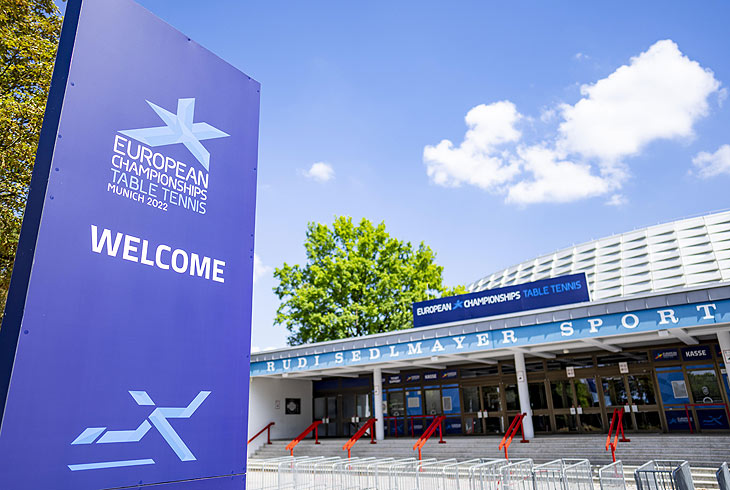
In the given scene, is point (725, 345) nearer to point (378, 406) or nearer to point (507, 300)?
point (507, 300)

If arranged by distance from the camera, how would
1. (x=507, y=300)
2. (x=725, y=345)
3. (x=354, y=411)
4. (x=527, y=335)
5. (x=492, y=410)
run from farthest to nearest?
(x=354, y=411) < (x=492, y=410) < (x=507, y=300) < (x=527, y=335) < (x=725, y=345)

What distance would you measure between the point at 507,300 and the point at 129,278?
18.2m

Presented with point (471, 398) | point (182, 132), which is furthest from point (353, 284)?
point (182, 132)

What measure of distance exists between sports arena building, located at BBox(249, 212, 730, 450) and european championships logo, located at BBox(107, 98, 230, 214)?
41.5ft

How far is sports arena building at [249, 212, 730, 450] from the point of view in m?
13.7

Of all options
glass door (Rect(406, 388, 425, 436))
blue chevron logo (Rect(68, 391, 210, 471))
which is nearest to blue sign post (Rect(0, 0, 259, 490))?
blue chevron logo (Rect(68, 391, 210, 471))

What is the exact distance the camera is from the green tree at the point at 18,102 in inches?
301

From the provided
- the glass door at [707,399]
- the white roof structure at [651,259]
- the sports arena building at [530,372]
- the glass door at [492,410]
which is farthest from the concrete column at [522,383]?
the white roof structure at [651,259]

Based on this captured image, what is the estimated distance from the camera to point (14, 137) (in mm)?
7746

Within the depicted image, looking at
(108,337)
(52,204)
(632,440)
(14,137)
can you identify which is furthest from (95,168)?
(632,440)

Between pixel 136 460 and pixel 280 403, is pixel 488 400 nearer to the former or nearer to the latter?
pixel 280 403

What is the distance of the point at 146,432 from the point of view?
83.9 inches

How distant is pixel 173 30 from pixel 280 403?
880 inches

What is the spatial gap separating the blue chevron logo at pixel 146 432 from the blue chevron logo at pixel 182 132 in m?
1.18
